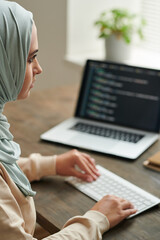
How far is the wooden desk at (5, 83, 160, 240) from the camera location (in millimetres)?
1208

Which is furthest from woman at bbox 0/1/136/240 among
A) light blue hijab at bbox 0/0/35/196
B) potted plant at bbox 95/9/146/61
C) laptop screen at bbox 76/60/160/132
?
potted plant at bbox 95/9/146/61

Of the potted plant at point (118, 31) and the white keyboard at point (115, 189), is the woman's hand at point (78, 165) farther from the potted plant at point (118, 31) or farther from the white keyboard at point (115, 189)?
the potted plant at point (118, 31)

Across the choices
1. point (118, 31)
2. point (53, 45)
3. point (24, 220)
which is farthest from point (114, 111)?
point (53, 45)

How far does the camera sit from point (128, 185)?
1407mm

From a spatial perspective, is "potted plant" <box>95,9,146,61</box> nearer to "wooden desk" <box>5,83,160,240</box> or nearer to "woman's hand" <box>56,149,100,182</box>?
"wooden desk" <box>5,83,160,240</box>

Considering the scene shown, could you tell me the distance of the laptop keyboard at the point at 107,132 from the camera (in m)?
1.74

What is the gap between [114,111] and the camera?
1859 mm

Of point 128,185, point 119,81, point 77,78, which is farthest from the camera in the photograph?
point 77,78

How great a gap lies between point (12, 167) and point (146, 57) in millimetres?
2101

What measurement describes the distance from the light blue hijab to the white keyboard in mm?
270

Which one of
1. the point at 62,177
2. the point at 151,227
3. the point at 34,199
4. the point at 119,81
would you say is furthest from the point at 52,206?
the point at 119,81

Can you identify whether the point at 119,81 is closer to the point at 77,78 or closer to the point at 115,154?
the point at 115,154

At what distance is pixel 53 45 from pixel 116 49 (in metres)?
0.44

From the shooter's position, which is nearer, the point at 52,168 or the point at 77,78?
the point at 52,168
